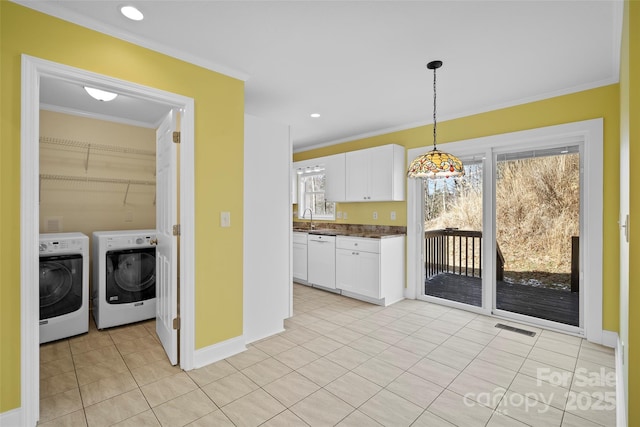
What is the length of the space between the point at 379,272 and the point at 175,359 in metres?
2.50

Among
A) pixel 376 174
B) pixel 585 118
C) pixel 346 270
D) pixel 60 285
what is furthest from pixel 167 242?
pixel 585 118

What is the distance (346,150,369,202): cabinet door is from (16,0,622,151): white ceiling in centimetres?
123

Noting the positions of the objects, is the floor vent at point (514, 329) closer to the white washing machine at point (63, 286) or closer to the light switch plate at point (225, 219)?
the light switch plate at point (225, 219)

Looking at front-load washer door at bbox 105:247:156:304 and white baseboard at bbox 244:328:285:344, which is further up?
front-load washer door at bbox 105:247:156:304

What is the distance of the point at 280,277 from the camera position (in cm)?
323

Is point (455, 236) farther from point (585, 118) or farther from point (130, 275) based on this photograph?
point (130, 275)

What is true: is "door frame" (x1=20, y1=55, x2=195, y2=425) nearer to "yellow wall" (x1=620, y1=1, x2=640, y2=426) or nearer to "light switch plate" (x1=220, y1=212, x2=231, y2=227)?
"light switch plate" (x1=220, y1=212, x2=231, y2=227)

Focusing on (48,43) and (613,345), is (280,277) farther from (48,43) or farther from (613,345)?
(613,345)

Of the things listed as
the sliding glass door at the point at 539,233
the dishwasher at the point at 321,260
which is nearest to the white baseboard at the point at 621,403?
the sliding glass door at the point at 539,233

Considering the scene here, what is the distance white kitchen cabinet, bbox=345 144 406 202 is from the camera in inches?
169

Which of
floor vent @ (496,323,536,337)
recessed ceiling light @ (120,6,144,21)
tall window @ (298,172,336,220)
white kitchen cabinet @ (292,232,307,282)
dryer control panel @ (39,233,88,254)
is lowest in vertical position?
floor vent @ (496,323,536,337)

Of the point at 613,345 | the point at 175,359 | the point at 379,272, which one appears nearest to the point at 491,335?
the point at 613,345

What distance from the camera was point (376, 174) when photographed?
4.47 metres

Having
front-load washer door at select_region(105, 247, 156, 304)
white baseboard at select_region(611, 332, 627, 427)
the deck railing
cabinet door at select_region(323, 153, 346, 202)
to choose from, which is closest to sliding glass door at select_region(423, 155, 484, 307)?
the deck railing
